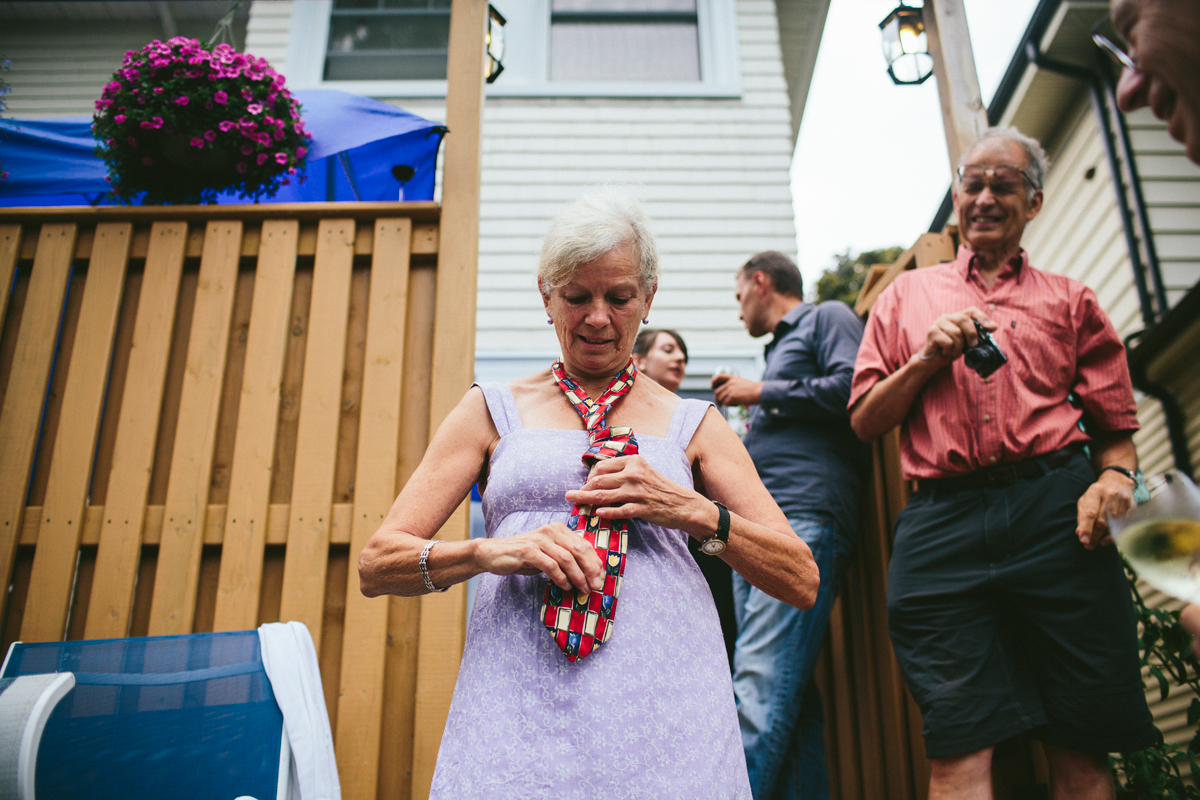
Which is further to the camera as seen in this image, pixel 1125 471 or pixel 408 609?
pixel 408 609

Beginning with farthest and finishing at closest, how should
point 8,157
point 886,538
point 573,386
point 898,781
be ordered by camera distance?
1. point 8,157
2. point 886,538
3. point 898,781
4. point 573,386

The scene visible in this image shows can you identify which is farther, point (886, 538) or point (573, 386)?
point (886, 538)

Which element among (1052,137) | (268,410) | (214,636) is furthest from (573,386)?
(1052,137)

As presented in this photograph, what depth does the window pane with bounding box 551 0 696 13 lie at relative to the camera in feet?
21.1

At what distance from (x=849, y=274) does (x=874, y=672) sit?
12631mm

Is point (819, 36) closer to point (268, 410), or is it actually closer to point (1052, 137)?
point (1052, 137)

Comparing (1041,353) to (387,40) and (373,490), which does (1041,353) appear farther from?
(387,40)

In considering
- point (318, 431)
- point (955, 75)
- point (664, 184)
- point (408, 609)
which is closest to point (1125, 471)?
point (955, 75)

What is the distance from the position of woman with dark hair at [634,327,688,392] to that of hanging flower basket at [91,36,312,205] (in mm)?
1605

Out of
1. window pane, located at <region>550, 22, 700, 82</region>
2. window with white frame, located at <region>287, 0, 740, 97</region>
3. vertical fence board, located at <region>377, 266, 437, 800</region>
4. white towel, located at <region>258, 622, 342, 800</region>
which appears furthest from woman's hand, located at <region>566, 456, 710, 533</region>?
window pane, located at <region>550, 22, 700, 82</region>

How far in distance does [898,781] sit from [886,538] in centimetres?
76

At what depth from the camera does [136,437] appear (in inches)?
93.7

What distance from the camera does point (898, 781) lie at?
8.10 feet

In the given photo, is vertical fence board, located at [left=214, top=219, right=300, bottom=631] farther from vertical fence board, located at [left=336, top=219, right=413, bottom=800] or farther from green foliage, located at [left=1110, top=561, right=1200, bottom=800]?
green foliage, located at [left=1110, top=561, right=1200, bottom=800]
